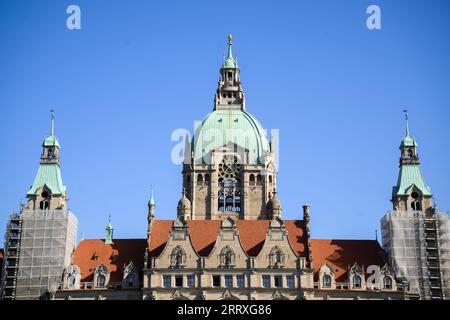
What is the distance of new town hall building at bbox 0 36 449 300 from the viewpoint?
280 feet

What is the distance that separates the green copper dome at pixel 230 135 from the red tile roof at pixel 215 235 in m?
13.6

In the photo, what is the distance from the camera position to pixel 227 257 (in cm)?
8575

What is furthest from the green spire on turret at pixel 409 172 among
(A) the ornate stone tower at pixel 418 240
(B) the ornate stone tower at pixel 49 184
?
(B) the ornate stone tower at pixel 49 184

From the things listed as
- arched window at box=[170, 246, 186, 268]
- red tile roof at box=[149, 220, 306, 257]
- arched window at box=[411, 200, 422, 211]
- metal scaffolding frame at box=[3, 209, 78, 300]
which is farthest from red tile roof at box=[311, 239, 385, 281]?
metal scaffolding frame at box=[3, 209, 78, 300]

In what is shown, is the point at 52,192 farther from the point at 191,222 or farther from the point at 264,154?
the point at 264,154

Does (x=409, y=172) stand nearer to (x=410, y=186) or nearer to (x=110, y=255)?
(x=410, y=186)

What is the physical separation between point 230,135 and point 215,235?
1767 centimetres

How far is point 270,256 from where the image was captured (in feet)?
282

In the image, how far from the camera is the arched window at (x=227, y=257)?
8556cm

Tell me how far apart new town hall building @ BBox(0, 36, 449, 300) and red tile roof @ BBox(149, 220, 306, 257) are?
94mm

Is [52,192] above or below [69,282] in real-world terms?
above
